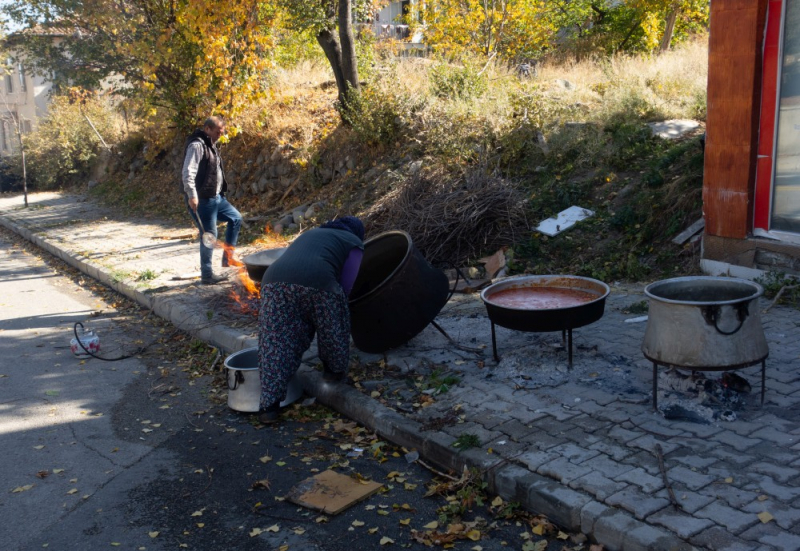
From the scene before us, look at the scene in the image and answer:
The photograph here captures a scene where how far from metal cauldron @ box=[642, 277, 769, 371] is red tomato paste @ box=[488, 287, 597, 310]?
2.87 feet

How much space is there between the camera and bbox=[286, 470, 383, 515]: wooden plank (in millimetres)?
4289

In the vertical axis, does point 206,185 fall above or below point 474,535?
above

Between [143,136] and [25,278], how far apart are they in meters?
13.4

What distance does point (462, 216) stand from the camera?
9.81 m

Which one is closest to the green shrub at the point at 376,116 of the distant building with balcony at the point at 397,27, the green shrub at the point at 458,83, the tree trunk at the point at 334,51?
the tree trunk at the point at 334,51

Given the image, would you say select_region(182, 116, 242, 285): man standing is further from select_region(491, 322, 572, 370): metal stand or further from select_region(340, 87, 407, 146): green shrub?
select_region(491, 322, 572, 370): metal stand

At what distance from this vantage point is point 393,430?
5.20 meters

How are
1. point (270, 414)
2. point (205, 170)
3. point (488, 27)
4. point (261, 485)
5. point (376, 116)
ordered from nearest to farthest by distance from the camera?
point (261, 485)
point (270, 414)
point (205, 170)
point (376, 116)
point (488, 27)

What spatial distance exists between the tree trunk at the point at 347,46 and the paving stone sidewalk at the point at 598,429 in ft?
28.2

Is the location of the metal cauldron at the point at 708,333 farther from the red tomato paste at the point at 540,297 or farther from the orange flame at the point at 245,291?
the orange flame at the point at 245,291

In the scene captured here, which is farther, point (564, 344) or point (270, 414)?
point (564, 344)

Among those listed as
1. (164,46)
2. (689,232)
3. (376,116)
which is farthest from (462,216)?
(164,46)

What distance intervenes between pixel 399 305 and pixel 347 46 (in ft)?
34.1

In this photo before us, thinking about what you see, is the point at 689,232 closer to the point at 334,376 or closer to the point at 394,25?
the point at 334,376
